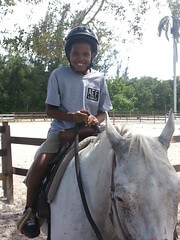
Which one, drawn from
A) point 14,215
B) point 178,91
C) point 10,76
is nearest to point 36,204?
point 14,215

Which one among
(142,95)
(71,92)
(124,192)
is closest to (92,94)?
(71,92)

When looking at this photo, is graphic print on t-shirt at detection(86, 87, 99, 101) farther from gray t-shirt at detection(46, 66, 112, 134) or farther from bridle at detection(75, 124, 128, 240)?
bridle at detection(75, 124, 128, 240)

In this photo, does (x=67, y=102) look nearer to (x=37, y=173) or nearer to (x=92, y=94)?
(x=92, y=94)

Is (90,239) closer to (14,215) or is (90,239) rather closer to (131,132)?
(131,132)

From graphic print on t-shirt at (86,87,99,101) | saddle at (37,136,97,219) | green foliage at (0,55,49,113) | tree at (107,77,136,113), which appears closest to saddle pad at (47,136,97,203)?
saddle at (37,136,97,219)

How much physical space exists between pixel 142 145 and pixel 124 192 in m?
0.28

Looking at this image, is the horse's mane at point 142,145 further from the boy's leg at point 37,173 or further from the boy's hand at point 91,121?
the boy's leg at point 37,173

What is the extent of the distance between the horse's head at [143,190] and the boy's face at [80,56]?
41.0 inches

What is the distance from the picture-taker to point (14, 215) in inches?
211

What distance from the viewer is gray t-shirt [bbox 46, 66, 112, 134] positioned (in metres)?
2.56

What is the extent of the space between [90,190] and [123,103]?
152 ft

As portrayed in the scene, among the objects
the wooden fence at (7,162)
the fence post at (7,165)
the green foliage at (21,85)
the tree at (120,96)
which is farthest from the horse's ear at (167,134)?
the tree at (120,96)

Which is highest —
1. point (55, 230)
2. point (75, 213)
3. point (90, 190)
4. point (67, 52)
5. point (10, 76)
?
point (10, 76)

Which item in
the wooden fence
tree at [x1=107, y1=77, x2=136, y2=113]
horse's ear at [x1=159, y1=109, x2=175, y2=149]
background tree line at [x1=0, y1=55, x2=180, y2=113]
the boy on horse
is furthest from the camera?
tree at [x1=107, y1=77, x2=136, y2=113]
